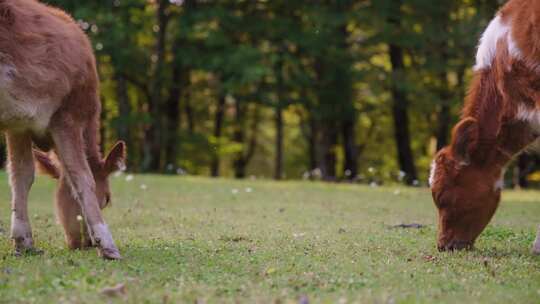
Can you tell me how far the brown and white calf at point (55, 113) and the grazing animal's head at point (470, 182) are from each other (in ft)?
9.82

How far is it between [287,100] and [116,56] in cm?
522

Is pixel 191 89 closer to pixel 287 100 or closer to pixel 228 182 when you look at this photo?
pixel 287 100

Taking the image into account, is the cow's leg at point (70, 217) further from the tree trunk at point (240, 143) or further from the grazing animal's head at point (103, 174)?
the tree trunk at point (240, 143)

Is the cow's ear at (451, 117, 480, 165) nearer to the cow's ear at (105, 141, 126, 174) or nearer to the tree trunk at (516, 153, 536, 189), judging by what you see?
the cow's ear at (105, 141, 126, 174)

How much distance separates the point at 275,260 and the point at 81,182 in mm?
1736

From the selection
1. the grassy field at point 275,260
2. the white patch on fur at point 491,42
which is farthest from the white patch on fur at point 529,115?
the grassy field at point 275,260

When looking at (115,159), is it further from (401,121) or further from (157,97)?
(401,121)

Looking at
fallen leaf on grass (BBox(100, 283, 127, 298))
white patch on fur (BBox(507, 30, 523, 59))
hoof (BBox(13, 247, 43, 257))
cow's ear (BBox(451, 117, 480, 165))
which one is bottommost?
hoof (BBox(13, 247, 43, 257))

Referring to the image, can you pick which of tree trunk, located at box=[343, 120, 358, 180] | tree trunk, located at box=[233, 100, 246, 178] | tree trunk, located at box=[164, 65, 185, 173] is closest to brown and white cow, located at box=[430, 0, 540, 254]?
tree trunk, located at box=[343, 120, 358, 180]

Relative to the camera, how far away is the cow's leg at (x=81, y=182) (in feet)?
19.1

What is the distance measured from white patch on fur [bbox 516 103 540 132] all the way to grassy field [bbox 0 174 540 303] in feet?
3.81

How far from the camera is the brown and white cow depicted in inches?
251

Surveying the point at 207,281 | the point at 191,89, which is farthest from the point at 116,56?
the point at 207,281

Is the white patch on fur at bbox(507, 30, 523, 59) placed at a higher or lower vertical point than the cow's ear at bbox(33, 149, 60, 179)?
higher
